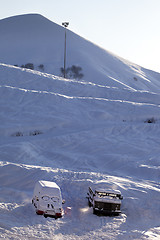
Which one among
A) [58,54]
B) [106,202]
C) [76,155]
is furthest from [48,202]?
[58,54]

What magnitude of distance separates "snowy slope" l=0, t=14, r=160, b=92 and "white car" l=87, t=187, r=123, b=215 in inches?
2315

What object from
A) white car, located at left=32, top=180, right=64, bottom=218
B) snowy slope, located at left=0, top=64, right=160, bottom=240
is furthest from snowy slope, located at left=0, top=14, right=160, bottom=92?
white car, located at left=32, top=180, right=64, bottom=218

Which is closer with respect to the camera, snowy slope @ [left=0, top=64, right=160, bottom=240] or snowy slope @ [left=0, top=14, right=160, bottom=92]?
snowy slope @ [left=0, top=64, right=160, bottom=240]

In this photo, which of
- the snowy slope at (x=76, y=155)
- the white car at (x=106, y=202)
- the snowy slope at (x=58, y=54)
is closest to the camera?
the snowy slope at (x=76, y=155)

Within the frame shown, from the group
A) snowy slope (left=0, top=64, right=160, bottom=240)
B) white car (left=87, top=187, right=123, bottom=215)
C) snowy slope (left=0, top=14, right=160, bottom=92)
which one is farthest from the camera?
snowy slope (left=0, top=14, right=160, bottom=92)

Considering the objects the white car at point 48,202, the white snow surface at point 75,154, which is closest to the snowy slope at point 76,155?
the white snow surface at point 75,154

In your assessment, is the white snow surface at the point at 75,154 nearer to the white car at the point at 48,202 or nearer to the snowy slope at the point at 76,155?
the snowy slope at the point at 76,155

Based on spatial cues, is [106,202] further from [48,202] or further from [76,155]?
[76,155]

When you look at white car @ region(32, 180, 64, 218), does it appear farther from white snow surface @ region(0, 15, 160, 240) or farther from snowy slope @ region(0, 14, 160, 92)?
snowy slope @ region(0, 14, 160, 92)

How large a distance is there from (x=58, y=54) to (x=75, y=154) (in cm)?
8490

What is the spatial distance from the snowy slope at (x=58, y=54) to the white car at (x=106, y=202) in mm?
58802

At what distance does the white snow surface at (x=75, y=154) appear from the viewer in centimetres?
990

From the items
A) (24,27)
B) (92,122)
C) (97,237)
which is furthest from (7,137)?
(24,27)

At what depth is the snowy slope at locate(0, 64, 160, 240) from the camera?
989 cm
